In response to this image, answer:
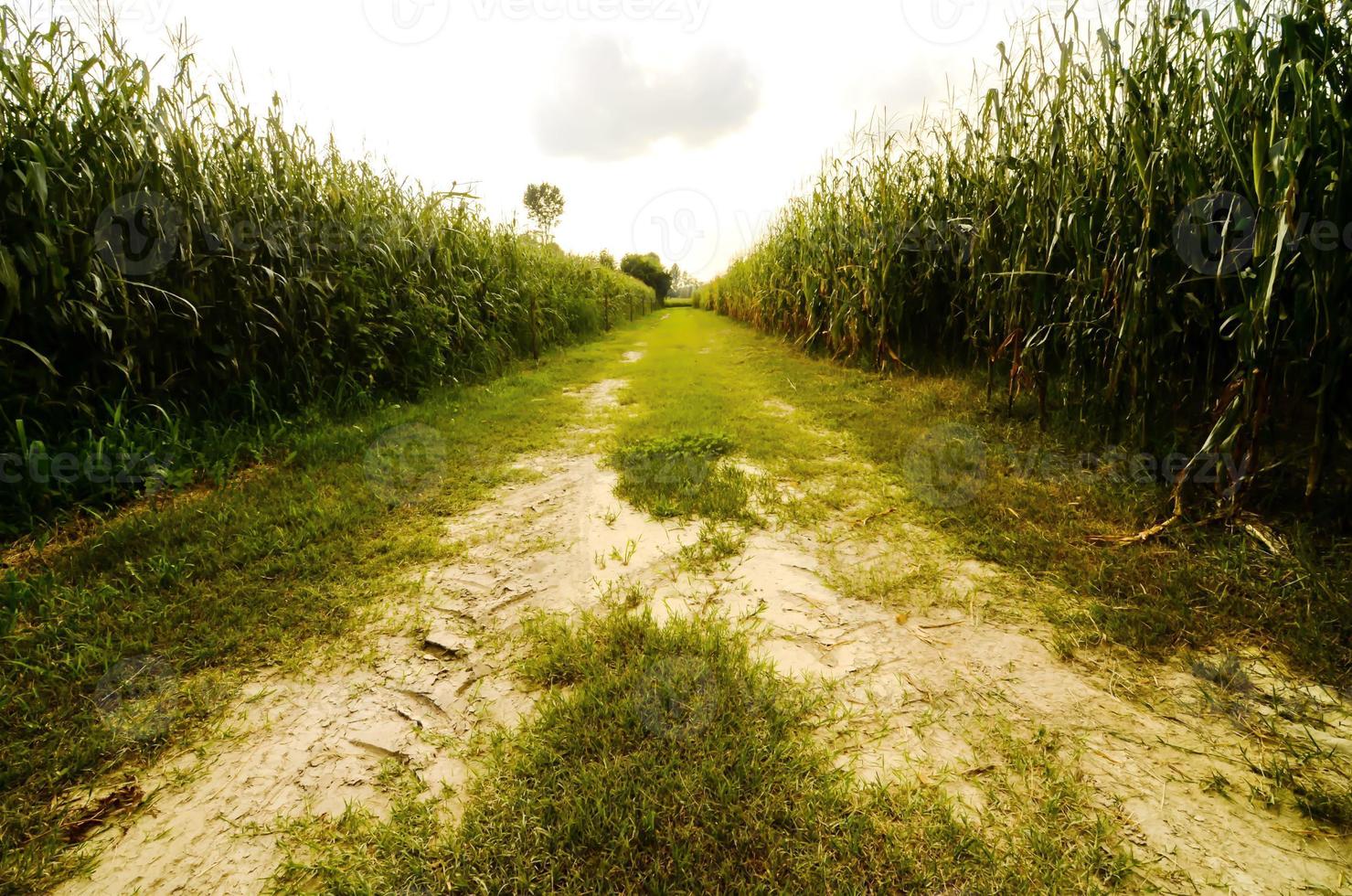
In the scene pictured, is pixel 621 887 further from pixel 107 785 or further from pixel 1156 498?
pixel 1156 498

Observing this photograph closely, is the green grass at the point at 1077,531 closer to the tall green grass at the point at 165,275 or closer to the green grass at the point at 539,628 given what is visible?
the green grass at the point at 539,628

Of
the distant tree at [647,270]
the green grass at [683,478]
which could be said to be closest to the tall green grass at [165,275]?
the green grass at [683,478]

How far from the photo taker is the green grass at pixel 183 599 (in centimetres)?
127

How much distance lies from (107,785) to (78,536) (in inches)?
65.7

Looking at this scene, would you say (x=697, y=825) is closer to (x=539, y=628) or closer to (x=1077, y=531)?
(x=539, y=628)

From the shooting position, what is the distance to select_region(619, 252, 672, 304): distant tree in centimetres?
4044

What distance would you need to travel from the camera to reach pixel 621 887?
0.97m

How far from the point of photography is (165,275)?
9.84 feet

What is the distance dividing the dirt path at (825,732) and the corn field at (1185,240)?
135 centimetres

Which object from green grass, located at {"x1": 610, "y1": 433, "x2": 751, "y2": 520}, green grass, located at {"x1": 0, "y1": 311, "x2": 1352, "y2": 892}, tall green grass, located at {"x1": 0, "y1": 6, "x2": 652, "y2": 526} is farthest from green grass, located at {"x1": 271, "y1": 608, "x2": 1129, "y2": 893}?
tall green grass, located at {"x1": 0, "y1": 6, "x2": 652, "y2": 526}

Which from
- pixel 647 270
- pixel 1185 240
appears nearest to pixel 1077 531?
pixel 1185 240

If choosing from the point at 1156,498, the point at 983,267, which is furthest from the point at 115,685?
the point at 983,267

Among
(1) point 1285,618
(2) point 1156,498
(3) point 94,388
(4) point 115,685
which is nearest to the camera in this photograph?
(4) point 115,685

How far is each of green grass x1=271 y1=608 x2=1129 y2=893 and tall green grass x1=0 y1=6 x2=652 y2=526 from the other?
2.64m
